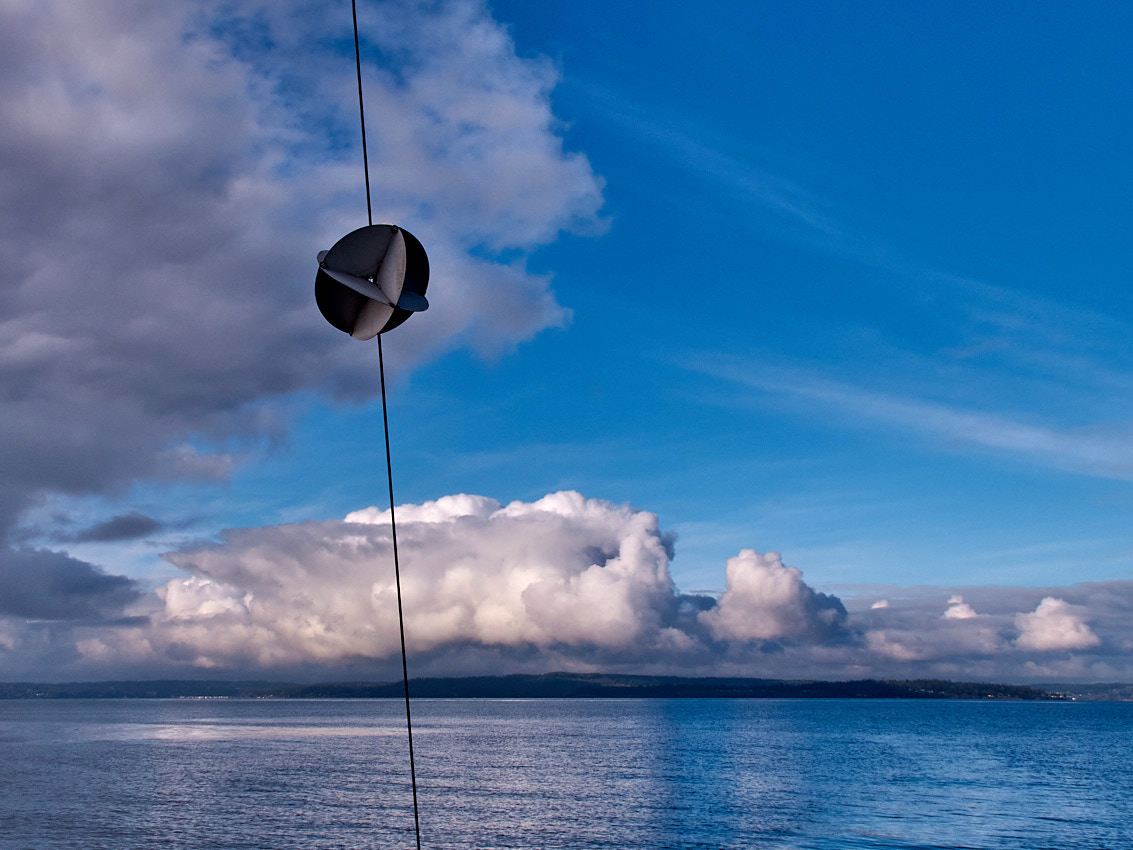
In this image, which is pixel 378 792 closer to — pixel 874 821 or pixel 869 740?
pixel 874 821

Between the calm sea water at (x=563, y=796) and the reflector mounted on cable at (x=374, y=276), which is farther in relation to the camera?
the calm sea water at (x=563, y=796)

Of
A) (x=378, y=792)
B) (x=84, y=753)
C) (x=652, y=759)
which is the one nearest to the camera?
(x=378, y=792)

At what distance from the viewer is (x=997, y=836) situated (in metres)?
51.8

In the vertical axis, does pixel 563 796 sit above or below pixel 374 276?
below

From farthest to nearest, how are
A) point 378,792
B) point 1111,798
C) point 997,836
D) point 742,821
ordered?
point 1111,798
point 378,792
point 742,821
point 997,836

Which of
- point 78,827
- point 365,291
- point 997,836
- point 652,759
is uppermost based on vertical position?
point 365,291

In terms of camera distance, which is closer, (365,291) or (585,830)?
(365,291)

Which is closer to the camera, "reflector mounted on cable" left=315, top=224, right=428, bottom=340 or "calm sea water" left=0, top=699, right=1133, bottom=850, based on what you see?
"reflector mounted on cable" left=315, top=224, right=428, bottom=340

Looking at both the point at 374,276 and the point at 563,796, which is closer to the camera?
the point at 374,276

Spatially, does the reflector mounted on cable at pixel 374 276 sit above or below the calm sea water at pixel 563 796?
above

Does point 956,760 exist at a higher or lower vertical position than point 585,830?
lower

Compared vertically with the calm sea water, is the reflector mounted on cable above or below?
above

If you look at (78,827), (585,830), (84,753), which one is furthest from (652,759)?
(84,753)

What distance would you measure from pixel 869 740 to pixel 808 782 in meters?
78.7
